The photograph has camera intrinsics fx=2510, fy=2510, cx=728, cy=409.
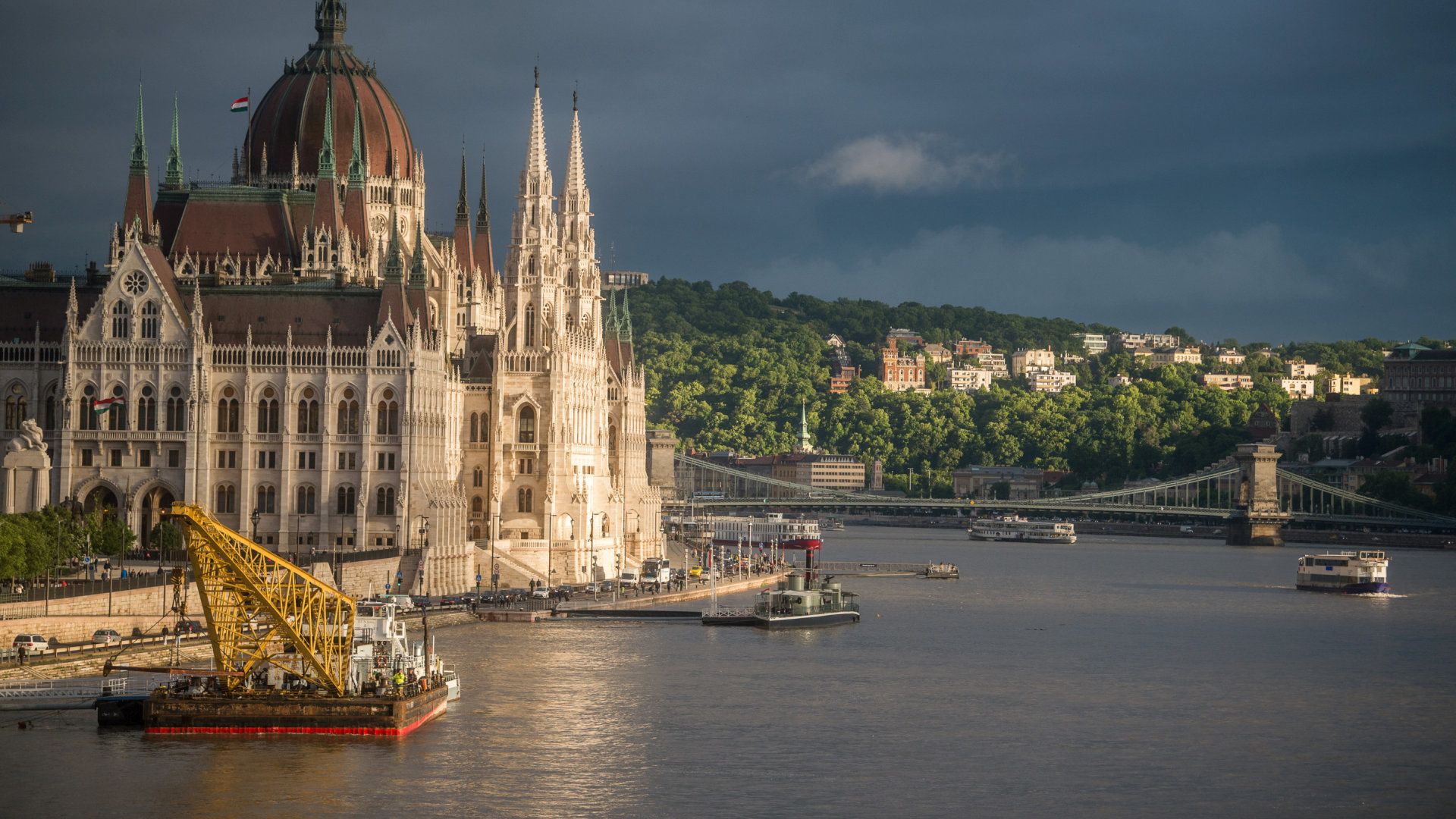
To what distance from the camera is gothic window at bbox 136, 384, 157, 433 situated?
118 meters

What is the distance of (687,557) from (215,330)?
5665 centimetres

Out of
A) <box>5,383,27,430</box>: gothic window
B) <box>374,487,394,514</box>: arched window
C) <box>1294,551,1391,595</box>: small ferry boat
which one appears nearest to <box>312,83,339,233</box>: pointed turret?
<box>374,487,394,514</box>: arched window

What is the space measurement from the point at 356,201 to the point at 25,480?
29.4 metres

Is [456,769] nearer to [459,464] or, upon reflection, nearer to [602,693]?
[602,693]

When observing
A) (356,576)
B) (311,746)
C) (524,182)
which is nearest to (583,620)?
(356,576)

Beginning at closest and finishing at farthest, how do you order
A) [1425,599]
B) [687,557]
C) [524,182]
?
[524,182], [1425,599], [687,557]

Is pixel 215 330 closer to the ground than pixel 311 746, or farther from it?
farther from it

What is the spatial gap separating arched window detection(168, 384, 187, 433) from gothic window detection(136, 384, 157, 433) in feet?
2.39

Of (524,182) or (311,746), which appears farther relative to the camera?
(524,182)

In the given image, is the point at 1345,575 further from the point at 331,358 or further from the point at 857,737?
the point at 857,737

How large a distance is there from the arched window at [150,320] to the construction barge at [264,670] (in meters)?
45.2

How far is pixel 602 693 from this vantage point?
87.3 m

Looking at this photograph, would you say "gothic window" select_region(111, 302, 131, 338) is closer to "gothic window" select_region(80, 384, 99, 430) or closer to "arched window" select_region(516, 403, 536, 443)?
"gothic window" select_region(80, 384, 99, 430)

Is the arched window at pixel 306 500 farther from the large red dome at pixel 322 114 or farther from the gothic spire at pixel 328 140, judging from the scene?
the large red dome at pixel 322 114
